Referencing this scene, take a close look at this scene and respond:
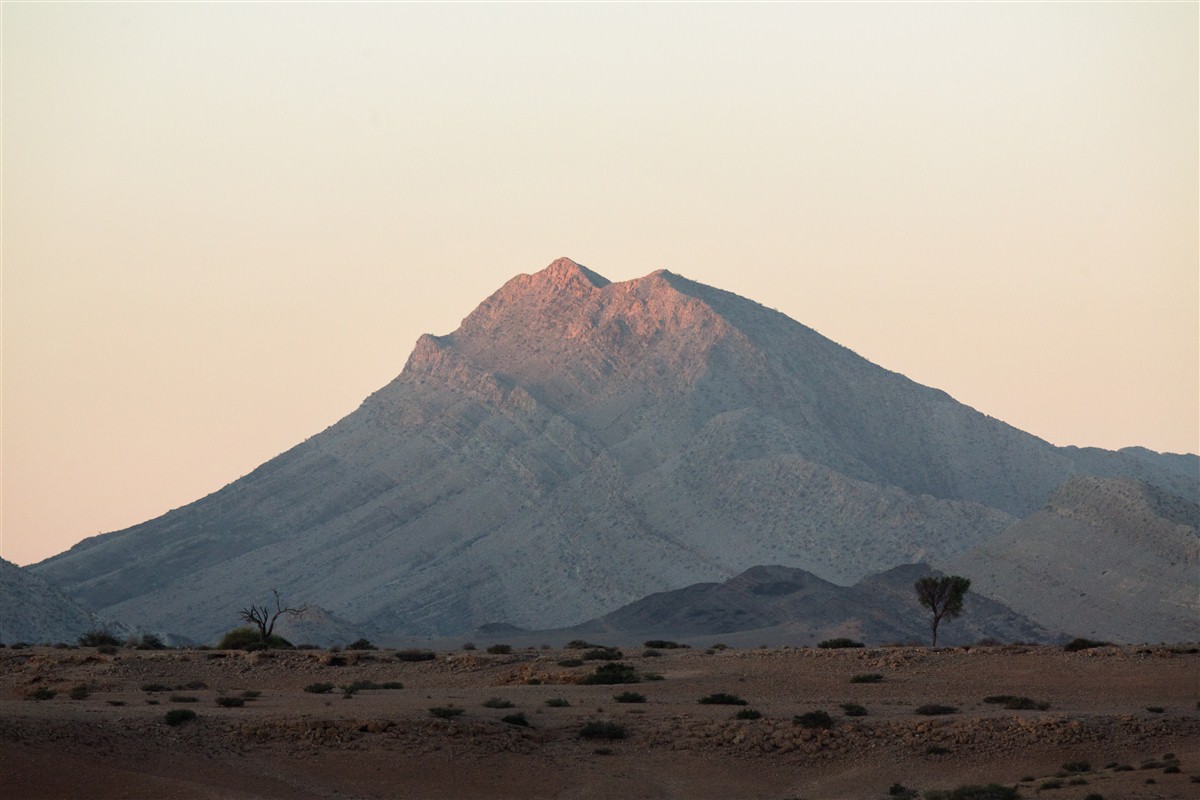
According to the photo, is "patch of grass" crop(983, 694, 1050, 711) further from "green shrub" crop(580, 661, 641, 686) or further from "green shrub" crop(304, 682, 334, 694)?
"green shrub" crop(304, 682, 334, 694)

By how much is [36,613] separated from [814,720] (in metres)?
70.3

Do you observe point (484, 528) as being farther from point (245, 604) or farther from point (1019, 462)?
point (1019, 462)

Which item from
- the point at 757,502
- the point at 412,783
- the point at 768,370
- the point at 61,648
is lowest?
the point at 412,783

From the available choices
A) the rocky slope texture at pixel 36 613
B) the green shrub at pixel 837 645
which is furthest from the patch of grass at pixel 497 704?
the rocky slope texture at pixel 36 613

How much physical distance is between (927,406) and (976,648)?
142122mm

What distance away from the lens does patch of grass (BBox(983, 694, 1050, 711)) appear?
38594mm

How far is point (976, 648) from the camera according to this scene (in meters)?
48.0

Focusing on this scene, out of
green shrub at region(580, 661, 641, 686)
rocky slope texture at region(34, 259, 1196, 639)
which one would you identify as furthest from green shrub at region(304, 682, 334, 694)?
rocky slope texture at region(34, 259, 1196, 639)

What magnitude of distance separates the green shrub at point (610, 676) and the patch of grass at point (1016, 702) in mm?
8108

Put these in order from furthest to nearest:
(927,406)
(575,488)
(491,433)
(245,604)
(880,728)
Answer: (927,406)
(491,433)
(575,488)
(245,604)
(880,728)

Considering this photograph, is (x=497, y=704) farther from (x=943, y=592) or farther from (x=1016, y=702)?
(x=943, y=592)

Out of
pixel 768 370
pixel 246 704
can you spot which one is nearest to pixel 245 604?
pixel 768 370

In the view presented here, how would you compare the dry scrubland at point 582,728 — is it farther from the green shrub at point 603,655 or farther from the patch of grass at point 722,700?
the green shrub at point 603,655

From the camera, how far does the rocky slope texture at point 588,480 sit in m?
148
